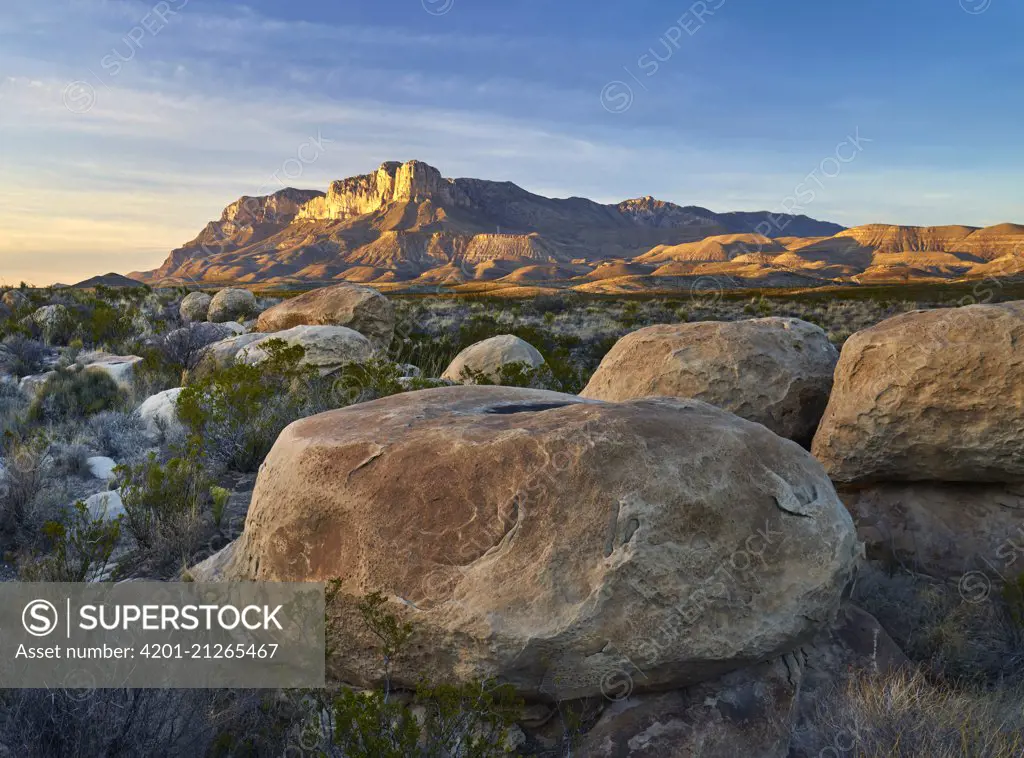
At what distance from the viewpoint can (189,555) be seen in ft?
16.1

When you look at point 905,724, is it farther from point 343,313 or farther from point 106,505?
point 343,313

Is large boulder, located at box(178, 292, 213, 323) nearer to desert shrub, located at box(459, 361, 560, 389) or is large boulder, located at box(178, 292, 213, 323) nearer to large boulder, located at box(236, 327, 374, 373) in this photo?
large boulder, located at box(236, 327, 374, 373)

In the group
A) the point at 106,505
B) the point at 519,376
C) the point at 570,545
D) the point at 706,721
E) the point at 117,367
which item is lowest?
the point at 706,721

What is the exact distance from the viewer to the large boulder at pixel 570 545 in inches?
126

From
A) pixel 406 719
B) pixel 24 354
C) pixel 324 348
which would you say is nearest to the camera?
pixel 406 719

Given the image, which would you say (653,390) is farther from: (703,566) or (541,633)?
(541,633)

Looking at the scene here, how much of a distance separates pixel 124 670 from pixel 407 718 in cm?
139

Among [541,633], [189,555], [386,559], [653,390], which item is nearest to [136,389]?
[189,555]

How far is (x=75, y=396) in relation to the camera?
9.36 meters

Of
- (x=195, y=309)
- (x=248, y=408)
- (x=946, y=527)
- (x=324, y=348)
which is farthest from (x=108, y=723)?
(x=195, y=309)

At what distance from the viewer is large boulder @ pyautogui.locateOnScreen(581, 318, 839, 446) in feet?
21.6

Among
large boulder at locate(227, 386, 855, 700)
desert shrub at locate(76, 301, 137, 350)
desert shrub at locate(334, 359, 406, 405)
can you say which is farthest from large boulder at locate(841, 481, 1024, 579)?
desert shrub at locate(76, 301, 137, 350)

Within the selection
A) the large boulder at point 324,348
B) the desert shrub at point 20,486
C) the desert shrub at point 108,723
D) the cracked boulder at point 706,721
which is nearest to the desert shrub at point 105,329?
the large boulder at point 324,348

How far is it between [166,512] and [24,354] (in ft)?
33.4
